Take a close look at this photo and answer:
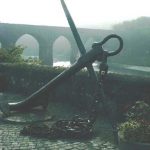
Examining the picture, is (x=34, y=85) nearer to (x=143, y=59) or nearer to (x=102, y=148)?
(x=102, y=148)

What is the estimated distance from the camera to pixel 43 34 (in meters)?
52.8

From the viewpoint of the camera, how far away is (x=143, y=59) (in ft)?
211

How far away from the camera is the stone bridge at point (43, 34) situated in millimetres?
48531

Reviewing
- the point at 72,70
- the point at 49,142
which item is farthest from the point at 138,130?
the point at 49,142

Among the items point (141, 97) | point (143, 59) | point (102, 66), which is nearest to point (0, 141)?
point (102, 66)

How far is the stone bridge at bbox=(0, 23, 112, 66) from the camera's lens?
48.5 meters

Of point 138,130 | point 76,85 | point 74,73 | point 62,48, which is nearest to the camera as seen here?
point 138,130

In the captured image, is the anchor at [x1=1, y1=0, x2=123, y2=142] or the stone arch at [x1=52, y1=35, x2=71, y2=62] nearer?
the anchor at [x1=1, y1=0, x2=123, y2=142]

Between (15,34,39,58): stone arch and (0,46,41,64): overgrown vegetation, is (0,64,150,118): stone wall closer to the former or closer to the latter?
(0,46,41,64): overgrown vegetation

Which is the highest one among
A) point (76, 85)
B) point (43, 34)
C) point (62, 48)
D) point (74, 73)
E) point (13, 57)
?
point (62, 48)

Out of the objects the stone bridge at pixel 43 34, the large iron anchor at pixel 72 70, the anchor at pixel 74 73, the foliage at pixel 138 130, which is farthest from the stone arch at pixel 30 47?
the foliage at pixel 138 130

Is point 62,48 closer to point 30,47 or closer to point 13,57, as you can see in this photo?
point 30,47

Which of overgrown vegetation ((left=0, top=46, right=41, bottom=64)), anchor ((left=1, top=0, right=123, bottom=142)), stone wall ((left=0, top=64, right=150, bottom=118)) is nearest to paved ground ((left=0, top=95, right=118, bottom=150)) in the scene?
anchor ((left=1, top=0, right=123, bottom=142))

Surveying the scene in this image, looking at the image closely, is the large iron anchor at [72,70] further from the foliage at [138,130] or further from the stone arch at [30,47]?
the stone arch at [30,47]
